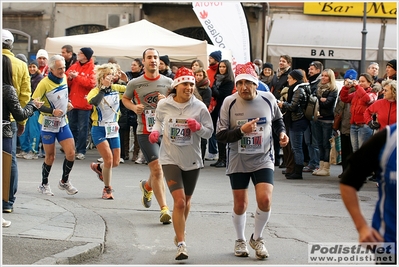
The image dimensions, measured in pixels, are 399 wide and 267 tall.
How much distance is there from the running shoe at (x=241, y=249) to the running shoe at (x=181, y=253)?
0.54m

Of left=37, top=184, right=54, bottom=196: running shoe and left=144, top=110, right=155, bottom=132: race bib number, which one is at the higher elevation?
left=144, top=110, right=155, bottom=132: race bib number

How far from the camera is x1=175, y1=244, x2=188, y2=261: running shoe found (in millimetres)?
7262

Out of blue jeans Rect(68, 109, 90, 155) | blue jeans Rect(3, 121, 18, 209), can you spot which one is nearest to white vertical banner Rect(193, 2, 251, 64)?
blue jeans Rect(68, 109, 90, 155)

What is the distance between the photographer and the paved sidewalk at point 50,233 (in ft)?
22.8

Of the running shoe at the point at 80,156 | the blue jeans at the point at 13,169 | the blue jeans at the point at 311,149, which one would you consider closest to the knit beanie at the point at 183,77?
the blue jeans at the point at 13,169

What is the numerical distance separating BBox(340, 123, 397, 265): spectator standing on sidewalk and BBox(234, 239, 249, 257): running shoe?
3.30 meters

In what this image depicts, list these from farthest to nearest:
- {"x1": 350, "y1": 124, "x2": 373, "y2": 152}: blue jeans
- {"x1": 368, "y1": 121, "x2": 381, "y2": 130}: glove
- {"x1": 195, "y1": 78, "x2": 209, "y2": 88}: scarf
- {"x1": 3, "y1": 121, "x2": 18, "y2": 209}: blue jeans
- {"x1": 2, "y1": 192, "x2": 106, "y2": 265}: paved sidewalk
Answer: {"x1": 195, "y1": 78, "x2": 209, "y2": 88}: scarf < {"x1": 350, "y1": 124, "x2": 373, "y2": 152}: blue jeans < {"x1": 368, "y1": 121, "x2": 381, "y2": 130}: glove < {"x1": 3, "y1": 121, "x2": 18, "y2": 209}: blue jeans < {"x1": 2, "y1": 192, "x2": 106, "y2": 265}: paved sidewalk

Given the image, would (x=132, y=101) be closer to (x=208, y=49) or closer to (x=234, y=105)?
(x=234, y=105)

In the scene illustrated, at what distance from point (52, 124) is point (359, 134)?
5.55 metres

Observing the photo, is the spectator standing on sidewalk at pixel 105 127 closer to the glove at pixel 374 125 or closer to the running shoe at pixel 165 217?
the running shoe at pixel 165 217

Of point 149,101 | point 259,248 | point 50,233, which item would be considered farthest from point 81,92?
point 259,248

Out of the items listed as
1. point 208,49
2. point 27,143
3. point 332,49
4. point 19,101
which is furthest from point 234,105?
point 332,49

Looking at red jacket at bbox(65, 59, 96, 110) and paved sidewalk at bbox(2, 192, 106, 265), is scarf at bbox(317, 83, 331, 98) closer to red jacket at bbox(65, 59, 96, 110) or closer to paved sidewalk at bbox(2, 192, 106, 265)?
red jacket at bbox(65, 59, 96, 110)

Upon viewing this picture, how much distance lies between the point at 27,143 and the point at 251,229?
28.6 feet
